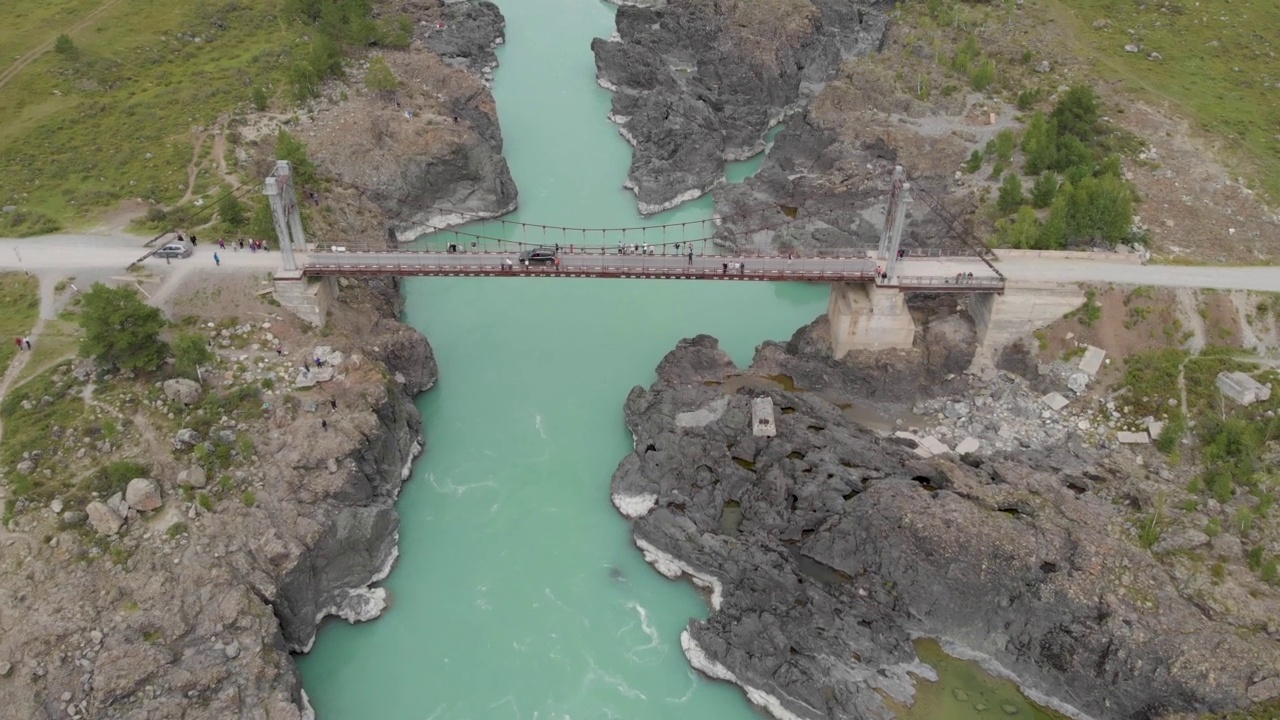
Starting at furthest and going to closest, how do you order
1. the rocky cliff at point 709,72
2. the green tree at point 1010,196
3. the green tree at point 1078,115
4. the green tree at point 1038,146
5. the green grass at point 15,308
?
the rocky cliff at point 709,72 < the green tree at point 1078,115 < the green tree at point 1038,146 < the green tree at point 1010,196 < the green grass at point 15,308

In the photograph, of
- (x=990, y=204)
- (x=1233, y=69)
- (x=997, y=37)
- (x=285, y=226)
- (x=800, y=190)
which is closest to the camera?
(x=285, y=226)

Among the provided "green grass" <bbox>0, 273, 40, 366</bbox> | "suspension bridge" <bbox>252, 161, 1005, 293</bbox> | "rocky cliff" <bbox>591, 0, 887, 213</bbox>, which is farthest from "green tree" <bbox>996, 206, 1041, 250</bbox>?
"green grass" <bbox>0, 273, 40, 366</bbox>

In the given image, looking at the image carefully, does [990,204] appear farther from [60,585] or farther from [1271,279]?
[60,585]

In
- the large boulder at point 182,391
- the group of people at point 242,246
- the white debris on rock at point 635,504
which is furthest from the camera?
the group of people at point 242,246

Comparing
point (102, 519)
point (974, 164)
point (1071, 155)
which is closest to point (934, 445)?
point (974, 164)

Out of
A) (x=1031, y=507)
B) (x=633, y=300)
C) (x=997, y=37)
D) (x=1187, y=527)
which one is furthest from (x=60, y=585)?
(x=997, y=37)

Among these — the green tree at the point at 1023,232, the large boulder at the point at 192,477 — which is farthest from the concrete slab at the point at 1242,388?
the large boulder at the point at 192,477

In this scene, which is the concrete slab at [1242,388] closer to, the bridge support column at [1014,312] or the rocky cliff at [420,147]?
the bridge support column at [1014,312]
